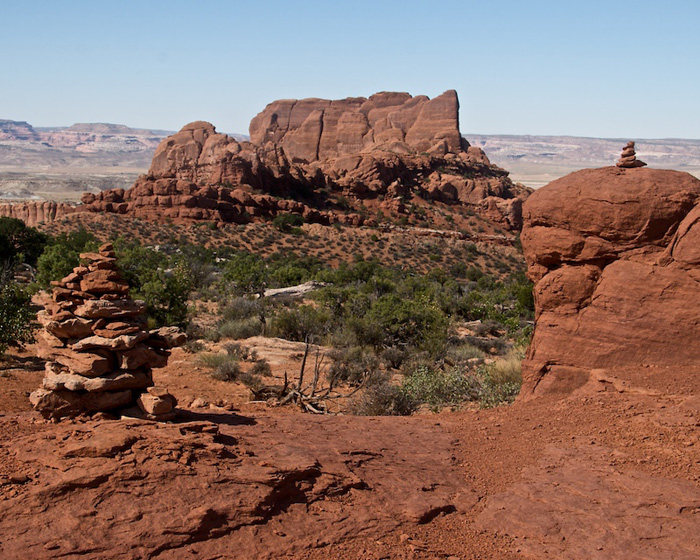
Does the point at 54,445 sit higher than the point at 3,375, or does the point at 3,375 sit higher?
the point at 54,445

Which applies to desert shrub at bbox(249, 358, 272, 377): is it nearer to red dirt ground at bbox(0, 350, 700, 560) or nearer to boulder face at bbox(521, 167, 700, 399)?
red dirt ground at bbox(0, 350, 700, 560)

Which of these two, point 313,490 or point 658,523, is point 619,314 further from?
point 313,490

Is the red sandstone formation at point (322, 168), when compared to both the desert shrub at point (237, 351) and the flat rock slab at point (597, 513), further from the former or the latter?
the flat rock slab at point (597, 513)

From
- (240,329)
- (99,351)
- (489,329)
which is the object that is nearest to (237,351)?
(240,329)

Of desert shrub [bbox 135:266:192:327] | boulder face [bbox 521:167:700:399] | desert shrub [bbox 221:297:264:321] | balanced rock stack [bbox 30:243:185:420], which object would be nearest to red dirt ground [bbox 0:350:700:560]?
balanced rock stack [bbox 30:243:185:420]

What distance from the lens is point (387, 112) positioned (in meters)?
90.8

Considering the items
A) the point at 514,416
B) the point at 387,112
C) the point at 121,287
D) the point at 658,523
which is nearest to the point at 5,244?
the point at 121,287

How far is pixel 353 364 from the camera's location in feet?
47.5

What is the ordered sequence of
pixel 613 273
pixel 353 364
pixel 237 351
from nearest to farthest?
pixel 613 273
pixel 353 364
pixel 237 351

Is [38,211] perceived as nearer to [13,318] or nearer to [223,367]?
[13,318]

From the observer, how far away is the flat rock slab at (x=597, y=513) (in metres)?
4.93

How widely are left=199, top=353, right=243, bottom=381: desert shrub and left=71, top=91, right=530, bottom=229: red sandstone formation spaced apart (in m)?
39.4

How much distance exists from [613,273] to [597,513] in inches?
145

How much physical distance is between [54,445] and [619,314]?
264 inches
